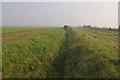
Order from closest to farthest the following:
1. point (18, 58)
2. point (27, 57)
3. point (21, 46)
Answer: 1. point (18, 58)
2. point (27, 57)
3. point (21, 46)

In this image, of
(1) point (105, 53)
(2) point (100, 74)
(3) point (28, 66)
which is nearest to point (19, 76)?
(3) point (28, 66)

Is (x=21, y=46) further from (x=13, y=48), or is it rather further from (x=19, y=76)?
(x=19, y=76)

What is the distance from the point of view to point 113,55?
42.5 ft

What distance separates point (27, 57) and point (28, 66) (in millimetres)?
2160

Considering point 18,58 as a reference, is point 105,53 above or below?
above

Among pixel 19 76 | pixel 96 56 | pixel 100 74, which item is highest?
pixel 96 56

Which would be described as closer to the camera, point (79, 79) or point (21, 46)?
point (79, 79)

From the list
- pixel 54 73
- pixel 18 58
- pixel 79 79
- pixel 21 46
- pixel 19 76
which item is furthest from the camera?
pixel 21 46

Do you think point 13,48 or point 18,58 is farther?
point 13,48

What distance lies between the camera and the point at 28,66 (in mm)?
14156

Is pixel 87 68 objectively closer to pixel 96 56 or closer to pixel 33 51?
pixel 96 56

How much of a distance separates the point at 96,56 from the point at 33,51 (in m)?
10.5

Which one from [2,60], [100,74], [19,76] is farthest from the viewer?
[2,60]

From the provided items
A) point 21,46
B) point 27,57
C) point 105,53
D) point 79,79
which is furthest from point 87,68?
point 21,46
